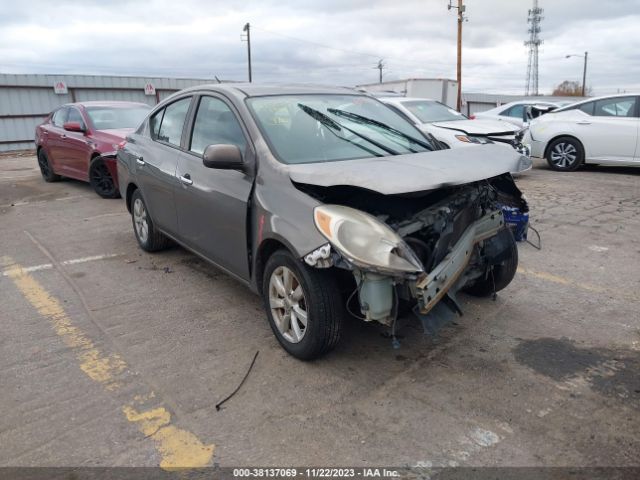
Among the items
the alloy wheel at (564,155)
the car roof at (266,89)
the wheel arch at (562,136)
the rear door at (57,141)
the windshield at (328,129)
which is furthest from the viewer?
the alloy wheel at (564,155)

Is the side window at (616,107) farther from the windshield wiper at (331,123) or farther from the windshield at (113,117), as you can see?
the windshield at (113,117)

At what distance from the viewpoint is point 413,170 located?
3.09 meters

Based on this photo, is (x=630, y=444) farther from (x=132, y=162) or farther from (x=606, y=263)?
(x=132, y=162)

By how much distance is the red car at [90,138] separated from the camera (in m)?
8.41

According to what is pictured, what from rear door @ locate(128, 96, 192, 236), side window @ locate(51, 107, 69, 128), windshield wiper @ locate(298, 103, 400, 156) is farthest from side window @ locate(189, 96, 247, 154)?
side window @ locate(51, 107, 69, 128)

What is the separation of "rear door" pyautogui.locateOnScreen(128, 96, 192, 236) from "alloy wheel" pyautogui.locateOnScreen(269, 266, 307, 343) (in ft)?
5.21

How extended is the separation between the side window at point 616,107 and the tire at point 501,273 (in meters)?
7.45

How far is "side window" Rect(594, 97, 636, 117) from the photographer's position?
9.63m

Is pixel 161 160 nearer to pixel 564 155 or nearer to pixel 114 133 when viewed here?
pixel 114 133

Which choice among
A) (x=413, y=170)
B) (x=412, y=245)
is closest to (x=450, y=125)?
(x=413, y=170)

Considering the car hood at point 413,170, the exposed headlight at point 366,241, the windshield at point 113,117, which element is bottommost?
the exposed headlight at point 366,241

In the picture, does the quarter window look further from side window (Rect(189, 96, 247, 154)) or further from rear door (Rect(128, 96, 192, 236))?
side window (Rect(189, 96, 247, 154))

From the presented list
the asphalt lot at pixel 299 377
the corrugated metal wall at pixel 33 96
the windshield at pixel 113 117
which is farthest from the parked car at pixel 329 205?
the corrugated metal wall at pixel 33 96

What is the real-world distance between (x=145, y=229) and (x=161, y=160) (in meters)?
1.05
